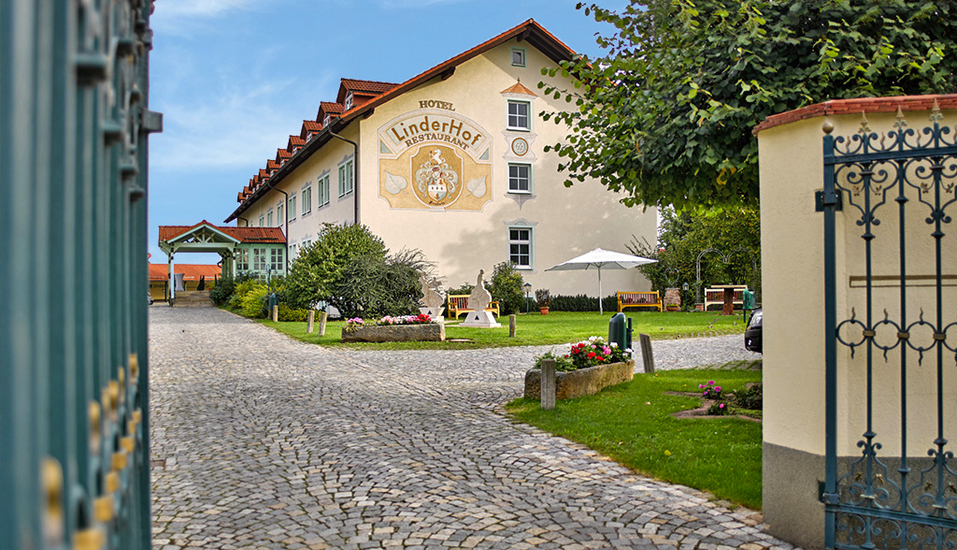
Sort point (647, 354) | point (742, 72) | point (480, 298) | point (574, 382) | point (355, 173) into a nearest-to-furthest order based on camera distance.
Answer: point (742, 72) < point (574, 382) < point (647, 354) < point (480, 298) < point (355, 173)

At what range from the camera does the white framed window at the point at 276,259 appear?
1532 inches

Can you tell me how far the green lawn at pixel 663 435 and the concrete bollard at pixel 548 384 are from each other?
0.36ft

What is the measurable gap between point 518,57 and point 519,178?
4506mm

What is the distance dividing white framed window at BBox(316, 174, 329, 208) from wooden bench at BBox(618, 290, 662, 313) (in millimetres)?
12428

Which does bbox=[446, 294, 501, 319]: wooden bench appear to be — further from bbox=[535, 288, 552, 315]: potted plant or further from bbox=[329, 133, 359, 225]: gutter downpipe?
bbox=[329, 133, 359, 225]: gutter downpipe

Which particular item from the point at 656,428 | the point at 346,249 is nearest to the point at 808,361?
the point at 656,428

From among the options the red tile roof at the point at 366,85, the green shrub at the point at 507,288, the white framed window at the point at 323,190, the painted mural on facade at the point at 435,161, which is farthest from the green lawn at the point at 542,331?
the red tile roof at the point at 366,85

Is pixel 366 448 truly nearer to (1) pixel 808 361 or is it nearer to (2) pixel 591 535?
(2) pixel 591 535

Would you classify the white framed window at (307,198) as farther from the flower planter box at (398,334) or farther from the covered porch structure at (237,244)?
the flower planter box at (398,334)

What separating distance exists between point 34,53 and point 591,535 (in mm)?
3911

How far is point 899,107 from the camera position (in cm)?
388

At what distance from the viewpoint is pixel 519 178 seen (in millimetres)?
28703

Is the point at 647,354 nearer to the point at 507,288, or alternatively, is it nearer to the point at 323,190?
the point at 507,288

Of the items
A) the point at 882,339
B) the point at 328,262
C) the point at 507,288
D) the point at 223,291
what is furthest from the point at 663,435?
the point at 223,291
